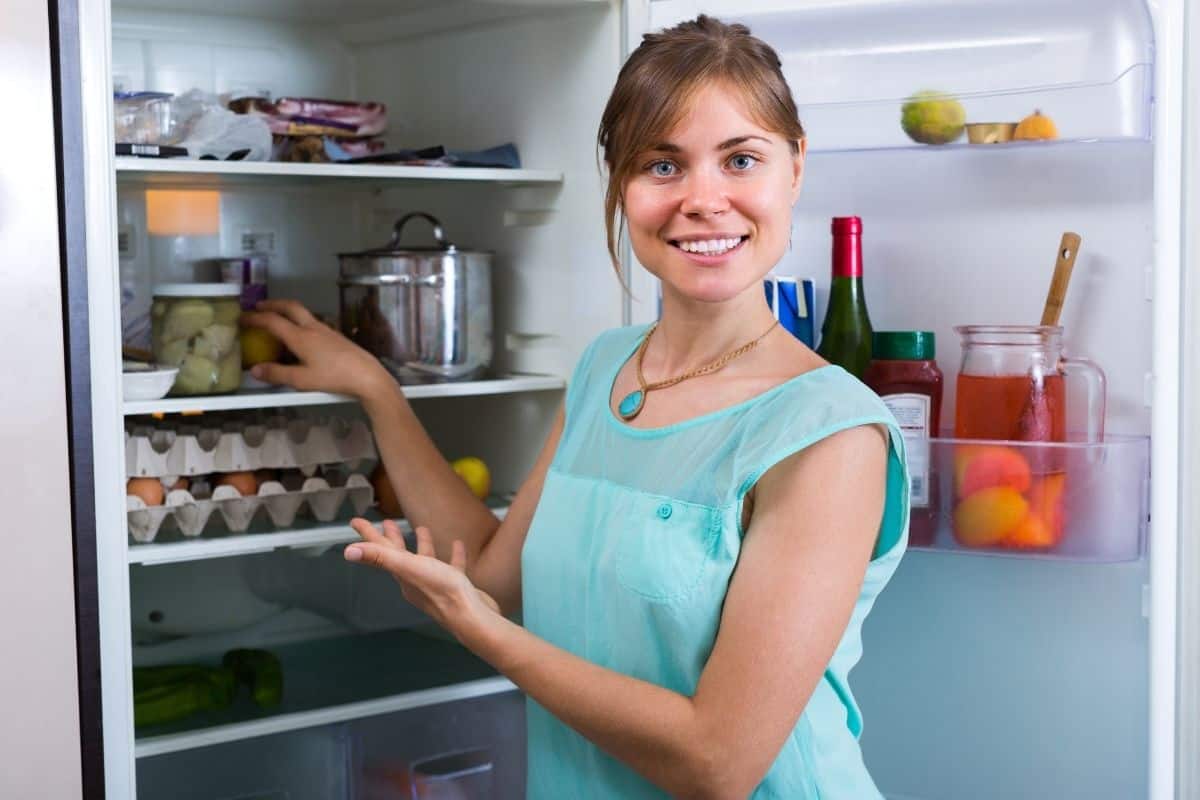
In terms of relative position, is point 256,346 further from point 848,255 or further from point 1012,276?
point 1012,276

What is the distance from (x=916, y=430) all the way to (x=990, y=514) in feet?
0.38

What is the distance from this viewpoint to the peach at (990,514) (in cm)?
142

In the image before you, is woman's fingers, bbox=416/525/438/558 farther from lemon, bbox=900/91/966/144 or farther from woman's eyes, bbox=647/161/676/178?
lemon, bbox=900/91/966/144

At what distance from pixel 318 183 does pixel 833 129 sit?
29.2 inches

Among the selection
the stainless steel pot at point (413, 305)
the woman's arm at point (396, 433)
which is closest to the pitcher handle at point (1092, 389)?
the woman's arm at point (396, 433)

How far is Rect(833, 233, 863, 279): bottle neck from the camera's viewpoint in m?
1.48

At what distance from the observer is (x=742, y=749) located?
3.69 ft

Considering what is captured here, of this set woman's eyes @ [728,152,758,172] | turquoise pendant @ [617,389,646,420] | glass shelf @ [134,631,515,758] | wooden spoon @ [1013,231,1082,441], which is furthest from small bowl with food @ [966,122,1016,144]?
glass shelf @ [134,631,515,758]

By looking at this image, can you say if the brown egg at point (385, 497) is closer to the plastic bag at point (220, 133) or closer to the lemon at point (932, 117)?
the plastic bag at point (220, 133)

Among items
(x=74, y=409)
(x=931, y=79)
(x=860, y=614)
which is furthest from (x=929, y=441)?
(x=74, y=409)

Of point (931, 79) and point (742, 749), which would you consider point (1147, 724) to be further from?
point (931, 79)

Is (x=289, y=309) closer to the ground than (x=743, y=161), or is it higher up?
closer to the ground

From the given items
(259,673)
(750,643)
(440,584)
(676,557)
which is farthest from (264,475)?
(750,643)

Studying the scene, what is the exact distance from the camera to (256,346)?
1.73 metres
